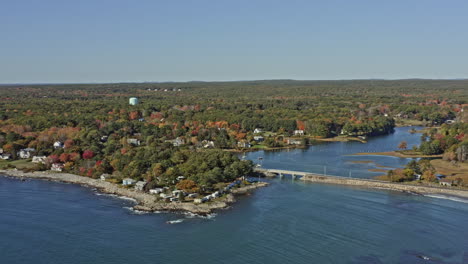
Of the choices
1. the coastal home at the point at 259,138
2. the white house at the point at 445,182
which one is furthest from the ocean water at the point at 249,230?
the coastal home at the point at 259,138

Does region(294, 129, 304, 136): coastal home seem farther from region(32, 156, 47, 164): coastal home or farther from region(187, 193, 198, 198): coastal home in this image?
region(187, 193, 198, 198): coastal home

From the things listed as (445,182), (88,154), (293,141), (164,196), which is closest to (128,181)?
(164,196)

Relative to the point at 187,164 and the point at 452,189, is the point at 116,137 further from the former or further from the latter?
the point at 452,189

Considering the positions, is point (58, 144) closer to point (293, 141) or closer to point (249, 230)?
point (293, 141)

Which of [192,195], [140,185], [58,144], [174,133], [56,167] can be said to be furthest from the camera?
[174,133]

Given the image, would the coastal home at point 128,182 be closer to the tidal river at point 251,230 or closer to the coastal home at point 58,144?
the tidal river at point 251,230

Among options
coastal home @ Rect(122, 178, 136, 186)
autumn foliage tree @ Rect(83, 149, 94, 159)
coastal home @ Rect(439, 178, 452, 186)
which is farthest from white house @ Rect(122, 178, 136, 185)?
coastal home @ Rect(439, 178, 452, 186)

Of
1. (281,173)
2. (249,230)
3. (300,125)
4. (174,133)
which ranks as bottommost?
(249,230)
